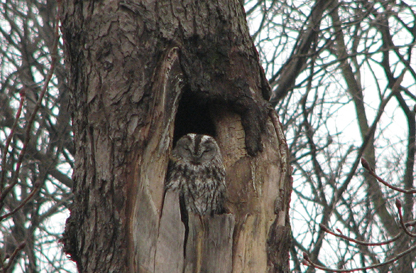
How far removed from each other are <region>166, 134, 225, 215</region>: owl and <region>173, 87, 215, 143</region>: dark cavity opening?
0.68 ft

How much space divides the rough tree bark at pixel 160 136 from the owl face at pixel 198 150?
0.40 m

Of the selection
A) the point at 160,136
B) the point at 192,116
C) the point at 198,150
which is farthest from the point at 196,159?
the point at 160,136

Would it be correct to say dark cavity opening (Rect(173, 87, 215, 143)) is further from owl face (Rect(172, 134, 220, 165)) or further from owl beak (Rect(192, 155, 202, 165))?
owl beak (Rect(192, 155, 202, 165))

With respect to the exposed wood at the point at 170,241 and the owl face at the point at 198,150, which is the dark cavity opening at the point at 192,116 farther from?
the exposed wood at the point at 170,241

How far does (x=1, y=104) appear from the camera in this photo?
7211 mm

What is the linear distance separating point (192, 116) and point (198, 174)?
58 cm

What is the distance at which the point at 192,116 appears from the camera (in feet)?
14.3

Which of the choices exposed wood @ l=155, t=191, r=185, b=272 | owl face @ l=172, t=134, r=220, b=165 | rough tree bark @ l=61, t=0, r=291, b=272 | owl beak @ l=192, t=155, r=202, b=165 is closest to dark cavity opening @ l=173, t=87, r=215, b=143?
rough tree bark @ l=61, t=0, r=291, b=272

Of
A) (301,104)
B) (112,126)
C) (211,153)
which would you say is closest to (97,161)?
(112,126)

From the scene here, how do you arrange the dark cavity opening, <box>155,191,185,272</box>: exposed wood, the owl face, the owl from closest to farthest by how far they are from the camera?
<box>155,191,185,272</box>: exposed wood
the dark cavity opening
the owl
the owl face

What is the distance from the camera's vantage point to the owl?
382cm

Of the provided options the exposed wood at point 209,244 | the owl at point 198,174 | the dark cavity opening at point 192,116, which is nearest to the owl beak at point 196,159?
the owl at point 198,174

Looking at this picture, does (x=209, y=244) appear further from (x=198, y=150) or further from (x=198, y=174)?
(x=198, y=150)

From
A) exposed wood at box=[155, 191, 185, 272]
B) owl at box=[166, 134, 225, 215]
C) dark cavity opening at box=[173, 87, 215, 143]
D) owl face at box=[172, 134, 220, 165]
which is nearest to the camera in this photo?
exposed wood at box=[155, 191, 185, 272]
